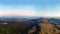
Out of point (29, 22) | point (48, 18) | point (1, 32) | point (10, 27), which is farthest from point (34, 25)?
point (1, 32)

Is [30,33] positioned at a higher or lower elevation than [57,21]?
lower

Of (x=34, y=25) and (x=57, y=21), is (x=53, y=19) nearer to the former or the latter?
(x=57, y=21)

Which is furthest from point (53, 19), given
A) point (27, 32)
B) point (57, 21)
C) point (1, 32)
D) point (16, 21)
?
point (1, 32)

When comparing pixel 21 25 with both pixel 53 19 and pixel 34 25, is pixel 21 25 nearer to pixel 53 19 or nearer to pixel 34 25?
pixel 34 25

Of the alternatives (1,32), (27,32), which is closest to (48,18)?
(27,32)

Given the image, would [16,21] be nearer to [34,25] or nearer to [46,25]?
[34,25]

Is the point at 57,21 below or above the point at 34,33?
above

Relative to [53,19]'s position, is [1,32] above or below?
below
